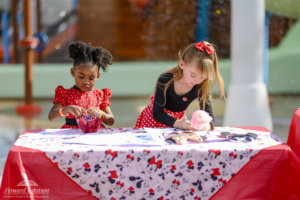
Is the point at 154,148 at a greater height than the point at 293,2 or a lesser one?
lesser

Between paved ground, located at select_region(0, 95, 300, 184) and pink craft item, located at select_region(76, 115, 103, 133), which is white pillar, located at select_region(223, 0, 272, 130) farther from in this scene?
pink craft item, located at select_region(76, 115, 103, 133)

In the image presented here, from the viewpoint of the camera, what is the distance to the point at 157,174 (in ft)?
5.58

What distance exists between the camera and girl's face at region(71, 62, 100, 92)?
2.16 meters

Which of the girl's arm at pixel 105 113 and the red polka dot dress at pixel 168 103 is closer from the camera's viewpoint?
the girl's arm at pixel 105 113

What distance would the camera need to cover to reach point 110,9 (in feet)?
31.7

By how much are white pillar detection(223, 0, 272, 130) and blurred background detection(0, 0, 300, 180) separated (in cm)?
36

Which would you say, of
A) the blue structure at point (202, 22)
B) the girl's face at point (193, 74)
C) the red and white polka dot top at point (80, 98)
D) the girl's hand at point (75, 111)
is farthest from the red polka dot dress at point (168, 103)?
the blue structure at point (202, 22)

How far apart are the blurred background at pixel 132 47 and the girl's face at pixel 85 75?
1244mm

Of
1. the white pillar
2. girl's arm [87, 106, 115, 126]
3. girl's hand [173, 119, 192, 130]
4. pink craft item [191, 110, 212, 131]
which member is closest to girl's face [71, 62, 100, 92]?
girl's arm [87, 106, 115, 126]

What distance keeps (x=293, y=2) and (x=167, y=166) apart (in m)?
3.37

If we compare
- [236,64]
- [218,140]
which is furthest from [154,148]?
[236,64]

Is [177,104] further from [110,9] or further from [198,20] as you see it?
[110,9]

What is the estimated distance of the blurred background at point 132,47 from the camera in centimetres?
502

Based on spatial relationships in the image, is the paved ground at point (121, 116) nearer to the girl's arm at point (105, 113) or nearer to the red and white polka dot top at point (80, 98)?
the red and white polka dot top at point (80, 98)
